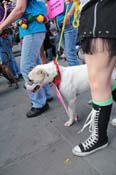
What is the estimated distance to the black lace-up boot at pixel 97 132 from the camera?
224 centimetres

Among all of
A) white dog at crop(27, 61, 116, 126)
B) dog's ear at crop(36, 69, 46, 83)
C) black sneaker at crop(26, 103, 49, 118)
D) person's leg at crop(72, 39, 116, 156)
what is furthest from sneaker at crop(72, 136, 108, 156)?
black sneaker at crop(26, 103, 49, 118)

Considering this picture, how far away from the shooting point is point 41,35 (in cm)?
327

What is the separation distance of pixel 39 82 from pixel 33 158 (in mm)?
844

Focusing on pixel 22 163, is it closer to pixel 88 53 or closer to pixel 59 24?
pixel 88 53

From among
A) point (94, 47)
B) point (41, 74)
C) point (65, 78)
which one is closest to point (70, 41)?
point (65, 78)

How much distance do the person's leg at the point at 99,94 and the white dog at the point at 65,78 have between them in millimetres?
685

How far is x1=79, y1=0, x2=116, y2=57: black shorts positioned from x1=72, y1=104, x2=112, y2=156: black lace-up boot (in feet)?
1.81

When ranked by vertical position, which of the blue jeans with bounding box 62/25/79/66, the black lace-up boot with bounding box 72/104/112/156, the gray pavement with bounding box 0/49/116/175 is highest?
the blue jeans with bounding box 62/25/79/66

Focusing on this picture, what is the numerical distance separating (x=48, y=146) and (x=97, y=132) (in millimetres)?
626

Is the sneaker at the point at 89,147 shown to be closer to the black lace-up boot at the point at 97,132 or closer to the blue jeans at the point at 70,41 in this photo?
the black lace-up boot at the point at 97,132

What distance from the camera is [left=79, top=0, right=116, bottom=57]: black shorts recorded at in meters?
1.78

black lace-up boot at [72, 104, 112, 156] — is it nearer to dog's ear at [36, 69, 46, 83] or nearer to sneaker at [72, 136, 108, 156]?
sneaker at [72, 136, 108, 156]

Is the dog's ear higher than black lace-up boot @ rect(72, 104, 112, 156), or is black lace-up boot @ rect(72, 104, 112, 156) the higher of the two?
the dog's ear

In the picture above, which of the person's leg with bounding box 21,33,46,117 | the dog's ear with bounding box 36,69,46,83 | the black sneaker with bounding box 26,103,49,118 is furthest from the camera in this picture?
the black sneaker with bounding box 26,103,49,118
